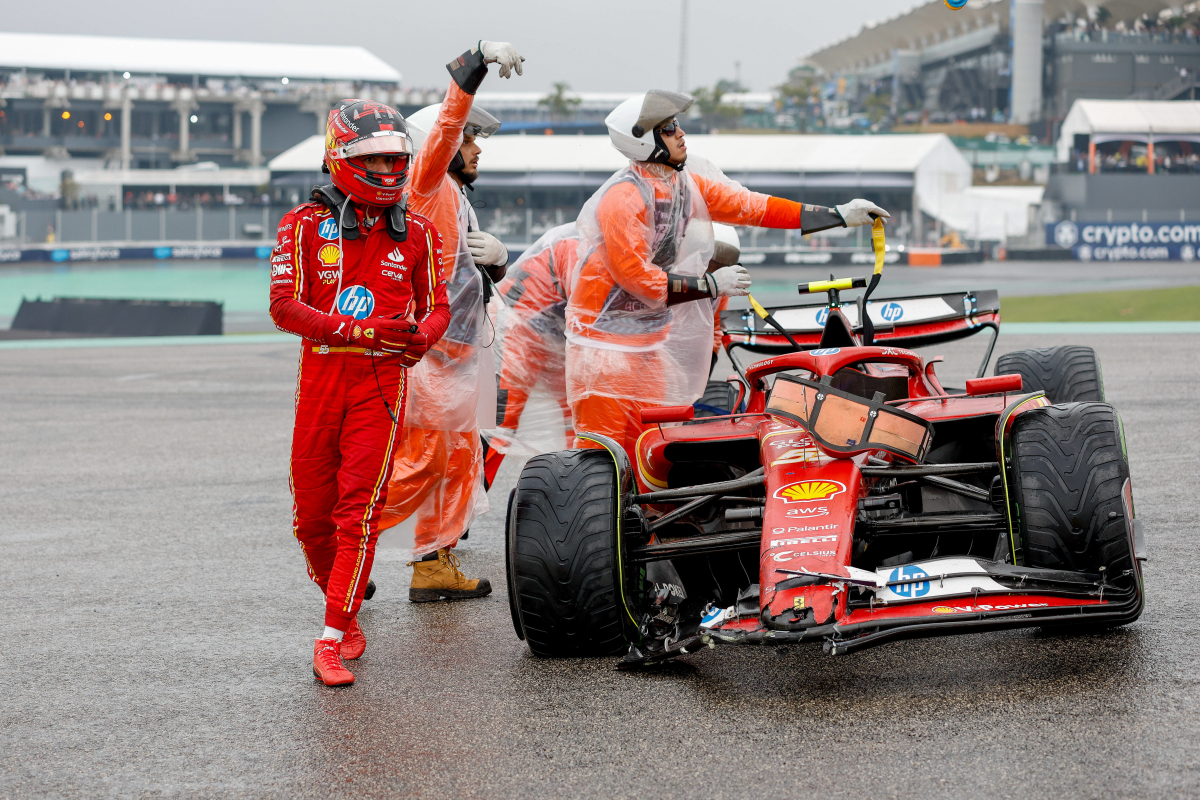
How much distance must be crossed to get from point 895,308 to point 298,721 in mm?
4030

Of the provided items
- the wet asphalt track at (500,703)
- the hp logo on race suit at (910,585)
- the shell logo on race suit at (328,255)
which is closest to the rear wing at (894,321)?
the wet asphalt track at (500,703)

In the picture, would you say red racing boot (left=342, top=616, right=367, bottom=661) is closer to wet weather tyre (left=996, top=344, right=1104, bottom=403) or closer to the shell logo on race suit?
the shell logo on race suit

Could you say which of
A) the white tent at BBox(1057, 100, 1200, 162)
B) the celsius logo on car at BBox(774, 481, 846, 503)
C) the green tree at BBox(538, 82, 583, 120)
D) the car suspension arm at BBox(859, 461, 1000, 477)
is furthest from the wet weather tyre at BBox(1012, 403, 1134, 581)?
the green tree at BBox(538, 82, 583, 120)

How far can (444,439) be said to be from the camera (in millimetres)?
5512

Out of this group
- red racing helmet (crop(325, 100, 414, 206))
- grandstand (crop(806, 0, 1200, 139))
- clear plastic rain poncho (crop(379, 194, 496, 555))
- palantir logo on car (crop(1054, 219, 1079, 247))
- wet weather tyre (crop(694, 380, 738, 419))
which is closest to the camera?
red racing helmet (crop(325, 100, 414, 206))

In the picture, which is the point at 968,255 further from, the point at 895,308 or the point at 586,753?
the point at 586,753

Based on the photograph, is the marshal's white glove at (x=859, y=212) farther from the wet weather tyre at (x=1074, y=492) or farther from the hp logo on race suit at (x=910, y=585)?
the hp logo on race suit at (x=910, y=585)

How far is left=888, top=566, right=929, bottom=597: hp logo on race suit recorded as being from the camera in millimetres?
3893

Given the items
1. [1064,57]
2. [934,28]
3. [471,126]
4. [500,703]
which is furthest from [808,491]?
[934,28]

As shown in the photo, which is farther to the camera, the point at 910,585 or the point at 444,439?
the point at 444,439

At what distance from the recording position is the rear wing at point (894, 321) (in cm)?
668

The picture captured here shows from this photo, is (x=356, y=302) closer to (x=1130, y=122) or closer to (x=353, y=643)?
(x=353, y=643)

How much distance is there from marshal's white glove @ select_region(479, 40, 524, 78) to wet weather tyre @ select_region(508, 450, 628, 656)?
1601 millimetres

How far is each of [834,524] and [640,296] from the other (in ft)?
5.80
